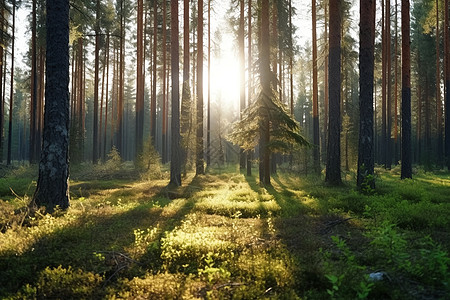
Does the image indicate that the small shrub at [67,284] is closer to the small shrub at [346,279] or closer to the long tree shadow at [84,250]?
the long tree shadow at [84,250]

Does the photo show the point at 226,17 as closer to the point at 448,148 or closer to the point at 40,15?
the point at 40,15

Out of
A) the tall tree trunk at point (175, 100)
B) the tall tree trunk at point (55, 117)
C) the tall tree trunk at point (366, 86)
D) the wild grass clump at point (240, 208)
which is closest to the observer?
the tall tree trunk at point (55, 117)

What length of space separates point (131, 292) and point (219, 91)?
39.1 metres

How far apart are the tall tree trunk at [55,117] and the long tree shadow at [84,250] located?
4.03 ft

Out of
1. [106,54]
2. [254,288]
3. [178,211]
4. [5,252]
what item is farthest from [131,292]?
[106,54]

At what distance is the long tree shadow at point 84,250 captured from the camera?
154 inches

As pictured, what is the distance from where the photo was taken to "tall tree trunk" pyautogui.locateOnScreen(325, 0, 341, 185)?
12.9 meters

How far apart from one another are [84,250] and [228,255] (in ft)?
7.83

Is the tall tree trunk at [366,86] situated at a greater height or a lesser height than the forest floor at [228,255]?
greater

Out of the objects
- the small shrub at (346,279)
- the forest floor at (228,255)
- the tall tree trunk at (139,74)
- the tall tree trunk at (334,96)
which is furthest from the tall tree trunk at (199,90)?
the small shrub at (346,279)

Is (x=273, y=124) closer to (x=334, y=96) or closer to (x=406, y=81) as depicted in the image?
(x=334, y=96)

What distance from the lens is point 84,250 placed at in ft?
15.5

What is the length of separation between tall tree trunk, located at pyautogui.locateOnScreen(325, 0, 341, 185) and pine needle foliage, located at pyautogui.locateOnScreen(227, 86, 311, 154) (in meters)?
1.36

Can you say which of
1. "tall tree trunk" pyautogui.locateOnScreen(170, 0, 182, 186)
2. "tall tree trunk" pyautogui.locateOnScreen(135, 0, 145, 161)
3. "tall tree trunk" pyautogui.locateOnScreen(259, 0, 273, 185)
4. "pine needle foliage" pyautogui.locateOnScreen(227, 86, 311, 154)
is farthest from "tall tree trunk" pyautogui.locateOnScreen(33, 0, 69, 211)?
"tall tree trunk" pyautogui.locateOnScreen(135, 0, 145, 161)
